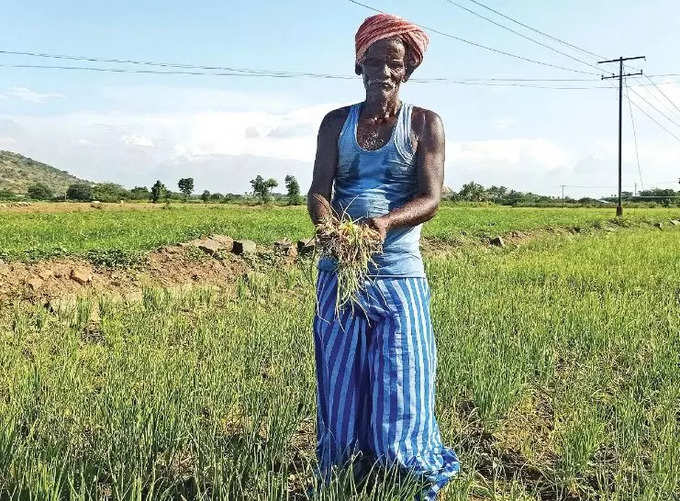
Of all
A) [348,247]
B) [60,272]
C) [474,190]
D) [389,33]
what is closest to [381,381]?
[348,247]

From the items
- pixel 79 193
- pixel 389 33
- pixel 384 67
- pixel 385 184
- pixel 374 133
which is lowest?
pixel 385 184

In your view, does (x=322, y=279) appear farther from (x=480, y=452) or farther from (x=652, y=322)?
(x=652, y=322)

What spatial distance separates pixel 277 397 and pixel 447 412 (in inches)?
35.3

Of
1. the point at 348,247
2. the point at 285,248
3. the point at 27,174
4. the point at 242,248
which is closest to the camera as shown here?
the point at 348,247

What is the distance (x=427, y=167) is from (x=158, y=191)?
1920 inches

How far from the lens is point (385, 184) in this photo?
224 cm

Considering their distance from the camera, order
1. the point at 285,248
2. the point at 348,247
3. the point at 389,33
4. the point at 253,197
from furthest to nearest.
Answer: the point at 253,197 < the point at 285,248 < the point at 389,33 < the point at 348,247

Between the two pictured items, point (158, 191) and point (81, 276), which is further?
point (158, 191)

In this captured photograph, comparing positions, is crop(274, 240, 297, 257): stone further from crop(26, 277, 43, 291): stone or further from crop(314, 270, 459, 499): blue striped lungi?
crop(314, 270, 459, 499): blue striped lungi

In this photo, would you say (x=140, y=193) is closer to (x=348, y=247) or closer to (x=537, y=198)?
(x=537, y=198)

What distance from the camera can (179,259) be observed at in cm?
823

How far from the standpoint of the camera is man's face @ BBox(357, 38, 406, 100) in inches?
85.5

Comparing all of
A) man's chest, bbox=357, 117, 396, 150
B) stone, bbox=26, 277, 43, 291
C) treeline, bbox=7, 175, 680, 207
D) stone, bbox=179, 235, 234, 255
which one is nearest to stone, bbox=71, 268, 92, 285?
stone, bbox=26, 277, 43, 291

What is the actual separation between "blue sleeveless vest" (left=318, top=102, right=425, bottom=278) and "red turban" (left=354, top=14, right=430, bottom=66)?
8.0 inches
